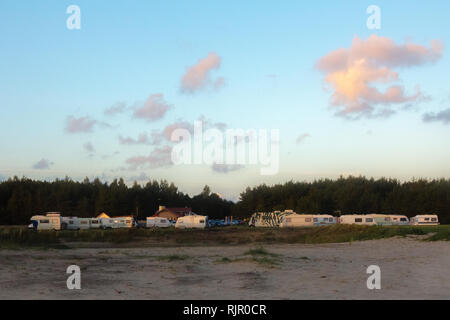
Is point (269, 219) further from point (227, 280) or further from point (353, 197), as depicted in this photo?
point (227, 280)

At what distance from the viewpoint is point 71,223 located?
201 feet

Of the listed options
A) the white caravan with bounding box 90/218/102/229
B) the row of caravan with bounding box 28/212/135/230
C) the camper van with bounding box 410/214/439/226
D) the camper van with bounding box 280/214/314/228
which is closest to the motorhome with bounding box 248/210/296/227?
the camper van with bounding box 280/214/314/228

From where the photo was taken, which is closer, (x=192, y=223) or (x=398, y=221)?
(x=192, y=223)

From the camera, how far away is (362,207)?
87000mm

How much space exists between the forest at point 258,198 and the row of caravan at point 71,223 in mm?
25615

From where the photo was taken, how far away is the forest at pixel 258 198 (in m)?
82.2

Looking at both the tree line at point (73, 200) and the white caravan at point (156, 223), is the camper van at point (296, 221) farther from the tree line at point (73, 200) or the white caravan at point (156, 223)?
the tree line at point (73, 200)

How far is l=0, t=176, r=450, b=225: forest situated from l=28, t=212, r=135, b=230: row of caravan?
2561 cm

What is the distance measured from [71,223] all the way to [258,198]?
4495 centimetres

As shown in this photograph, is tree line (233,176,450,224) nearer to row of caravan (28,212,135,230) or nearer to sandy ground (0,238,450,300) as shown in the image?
row of caravan (28,212,135,230)

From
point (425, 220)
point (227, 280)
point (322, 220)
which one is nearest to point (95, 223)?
point (322, 220)
